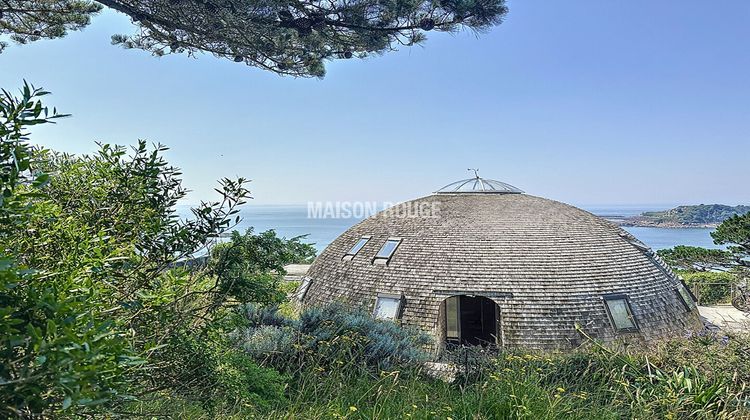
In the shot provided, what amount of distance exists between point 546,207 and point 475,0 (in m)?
10.5

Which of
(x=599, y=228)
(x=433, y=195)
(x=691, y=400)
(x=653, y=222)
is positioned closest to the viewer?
(x=691, y=400)

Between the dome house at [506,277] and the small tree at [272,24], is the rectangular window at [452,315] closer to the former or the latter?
the dome house at [506,277]

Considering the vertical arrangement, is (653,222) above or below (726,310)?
above

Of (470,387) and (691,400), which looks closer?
(691,400)

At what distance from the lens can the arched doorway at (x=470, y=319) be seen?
40.8 ft

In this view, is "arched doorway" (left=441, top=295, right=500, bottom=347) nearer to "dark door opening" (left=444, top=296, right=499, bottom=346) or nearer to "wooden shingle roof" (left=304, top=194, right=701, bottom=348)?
"dark door opening" (left=444, top=296, right=499, bottom=346)

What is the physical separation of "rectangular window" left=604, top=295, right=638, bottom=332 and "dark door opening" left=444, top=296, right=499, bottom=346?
3.04 metres

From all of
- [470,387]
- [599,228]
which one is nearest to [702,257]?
[599,228]

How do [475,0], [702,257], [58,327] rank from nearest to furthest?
[58,327], [475,0], [702,257]

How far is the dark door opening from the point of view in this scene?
490 inches

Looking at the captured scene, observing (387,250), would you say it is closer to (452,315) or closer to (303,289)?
(452,315)

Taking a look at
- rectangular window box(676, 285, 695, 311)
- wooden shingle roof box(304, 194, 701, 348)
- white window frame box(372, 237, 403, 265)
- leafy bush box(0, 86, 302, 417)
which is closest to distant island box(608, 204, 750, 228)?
rectangular window box(676, 285, 695, 311)

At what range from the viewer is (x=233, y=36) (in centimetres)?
592

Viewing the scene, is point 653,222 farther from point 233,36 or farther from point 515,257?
point 233,36
